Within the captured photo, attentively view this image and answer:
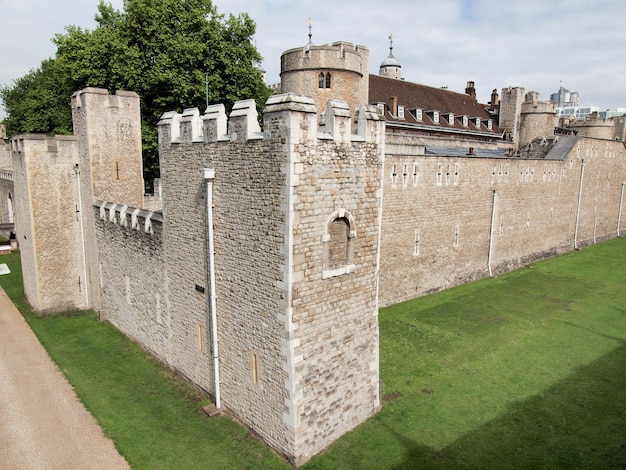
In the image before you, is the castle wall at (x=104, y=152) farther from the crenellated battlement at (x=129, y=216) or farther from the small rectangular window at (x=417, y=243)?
the small rectangular window at (x=417, y=243)

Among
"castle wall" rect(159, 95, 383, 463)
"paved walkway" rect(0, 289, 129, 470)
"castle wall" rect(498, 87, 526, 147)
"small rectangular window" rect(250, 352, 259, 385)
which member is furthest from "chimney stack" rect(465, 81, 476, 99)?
"paved walkway" rect(0, 289, 129, 470)

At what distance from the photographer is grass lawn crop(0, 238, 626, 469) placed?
31.6ft

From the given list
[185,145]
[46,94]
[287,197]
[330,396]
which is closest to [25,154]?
[185,145]

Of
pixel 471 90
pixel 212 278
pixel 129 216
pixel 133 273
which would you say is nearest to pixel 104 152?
pixel 129 216

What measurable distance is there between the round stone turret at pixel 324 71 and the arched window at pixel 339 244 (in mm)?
14319

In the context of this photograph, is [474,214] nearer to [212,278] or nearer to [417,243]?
[417,243]

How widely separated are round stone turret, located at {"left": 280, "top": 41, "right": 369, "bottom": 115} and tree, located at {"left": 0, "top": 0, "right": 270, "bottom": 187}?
3.38 m

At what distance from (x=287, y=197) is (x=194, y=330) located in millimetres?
5393

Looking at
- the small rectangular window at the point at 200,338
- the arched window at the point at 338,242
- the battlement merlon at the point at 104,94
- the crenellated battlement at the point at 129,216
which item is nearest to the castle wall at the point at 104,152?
the battlement merlon at the point at 104,94

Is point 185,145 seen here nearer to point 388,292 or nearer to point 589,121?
point 388,292

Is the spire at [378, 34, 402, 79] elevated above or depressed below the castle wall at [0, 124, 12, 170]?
above

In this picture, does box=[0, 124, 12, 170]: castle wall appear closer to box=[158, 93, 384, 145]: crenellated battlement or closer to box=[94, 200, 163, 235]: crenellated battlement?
box=[94, 200, 163, 235]: crenellated battlement

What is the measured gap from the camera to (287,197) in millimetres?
8523

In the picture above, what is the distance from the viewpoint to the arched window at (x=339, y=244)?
30.9 ft
